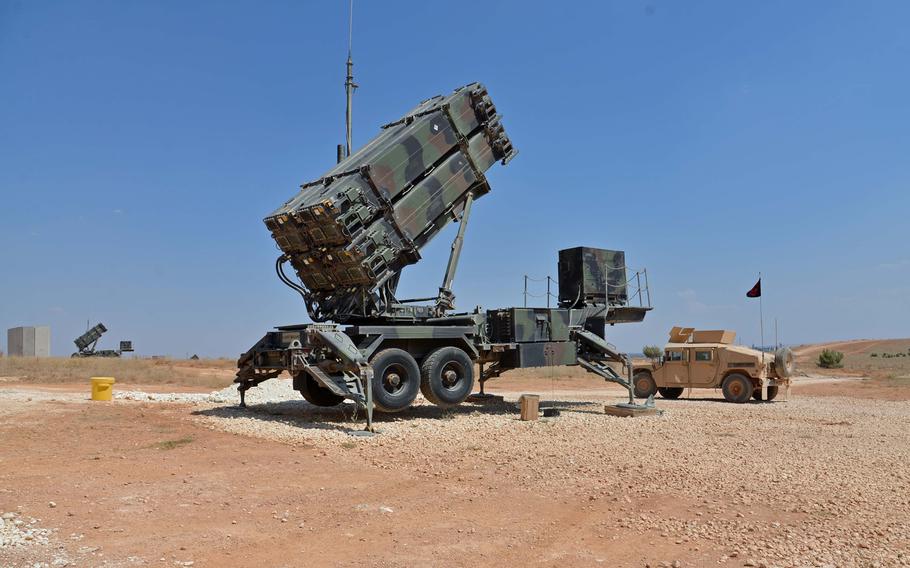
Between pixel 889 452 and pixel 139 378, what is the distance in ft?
75.1

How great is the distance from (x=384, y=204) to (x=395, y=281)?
153 cm

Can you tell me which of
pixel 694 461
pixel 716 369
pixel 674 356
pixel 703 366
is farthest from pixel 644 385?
pixel 694 461

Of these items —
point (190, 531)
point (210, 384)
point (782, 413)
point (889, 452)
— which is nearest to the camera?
point (190, 531)

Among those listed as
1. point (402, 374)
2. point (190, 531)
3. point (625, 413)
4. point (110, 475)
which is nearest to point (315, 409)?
point (402, 374)

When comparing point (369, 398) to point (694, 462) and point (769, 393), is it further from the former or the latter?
point (769, 393)

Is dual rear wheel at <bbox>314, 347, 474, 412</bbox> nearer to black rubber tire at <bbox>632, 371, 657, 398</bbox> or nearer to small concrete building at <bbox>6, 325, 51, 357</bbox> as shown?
black rubber tire at <bbox>632, 371, 657, 398</bbox>

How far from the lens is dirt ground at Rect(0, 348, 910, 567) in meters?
4.98

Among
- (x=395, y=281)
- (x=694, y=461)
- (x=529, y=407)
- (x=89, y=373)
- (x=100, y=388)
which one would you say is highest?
(x=395, y=281)

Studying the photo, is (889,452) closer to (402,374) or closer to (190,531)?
(402,374)

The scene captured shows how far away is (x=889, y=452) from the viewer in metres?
9.23

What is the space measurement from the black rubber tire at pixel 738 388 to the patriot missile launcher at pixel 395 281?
458 centimetres

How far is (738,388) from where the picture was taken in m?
17.8

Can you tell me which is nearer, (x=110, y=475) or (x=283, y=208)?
(x=110, y=475)

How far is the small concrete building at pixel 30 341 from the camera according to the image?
127 feet
